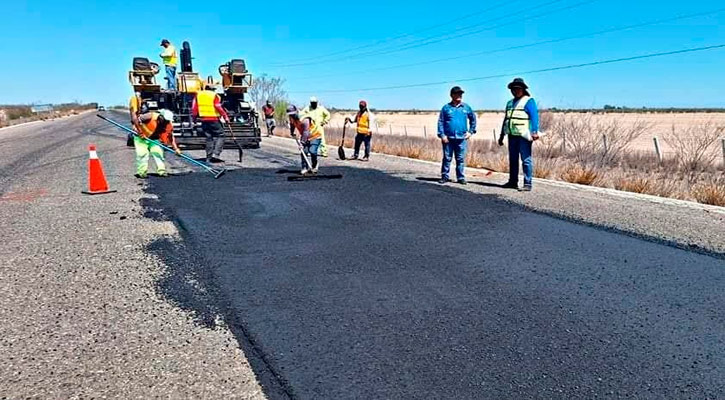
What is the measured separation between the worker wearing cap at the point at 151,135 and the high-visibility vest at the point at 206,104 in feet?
8.21

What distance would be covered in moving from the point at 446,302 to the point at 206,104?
1050 cm

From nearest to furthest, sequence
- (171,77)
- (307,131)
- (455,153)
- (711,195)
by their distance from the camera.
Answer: (711,195), (455,153), (307,131), (171,77)

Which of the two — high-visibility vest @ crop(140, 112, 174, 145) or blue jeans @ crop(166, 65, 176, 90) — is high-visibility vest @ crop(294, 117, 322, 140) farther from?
blue jeans @ crop(166, 65, 176, 90)

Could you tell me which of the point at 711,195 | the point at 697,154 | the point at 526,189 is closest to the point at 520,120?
the point at 526,189

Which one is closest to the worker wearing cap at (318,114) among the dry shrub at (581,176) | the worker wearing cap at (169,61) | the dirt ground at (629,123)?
the dry shrub at (581,176)

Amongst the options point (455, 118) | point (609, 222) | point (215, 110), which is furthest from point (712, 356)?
point (215, 110)

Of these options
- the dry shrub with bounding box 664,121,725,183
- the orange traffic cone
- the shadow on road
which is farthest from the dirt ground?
the orange traffic cone

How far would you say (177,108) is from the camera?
→ 18.1m

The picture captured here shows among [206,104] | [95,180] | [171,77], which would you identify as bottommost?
[95,180]

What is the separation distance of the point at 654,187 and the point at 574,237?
4.87 meters

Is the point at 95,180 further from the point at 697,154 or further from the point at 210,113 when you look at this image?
the point at 697,154

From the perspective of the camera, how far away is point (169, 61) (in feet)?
56.0

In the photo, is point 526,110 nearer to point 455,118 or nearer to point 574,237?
point 455,118

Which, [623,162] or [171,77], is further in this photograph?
[171,77]
